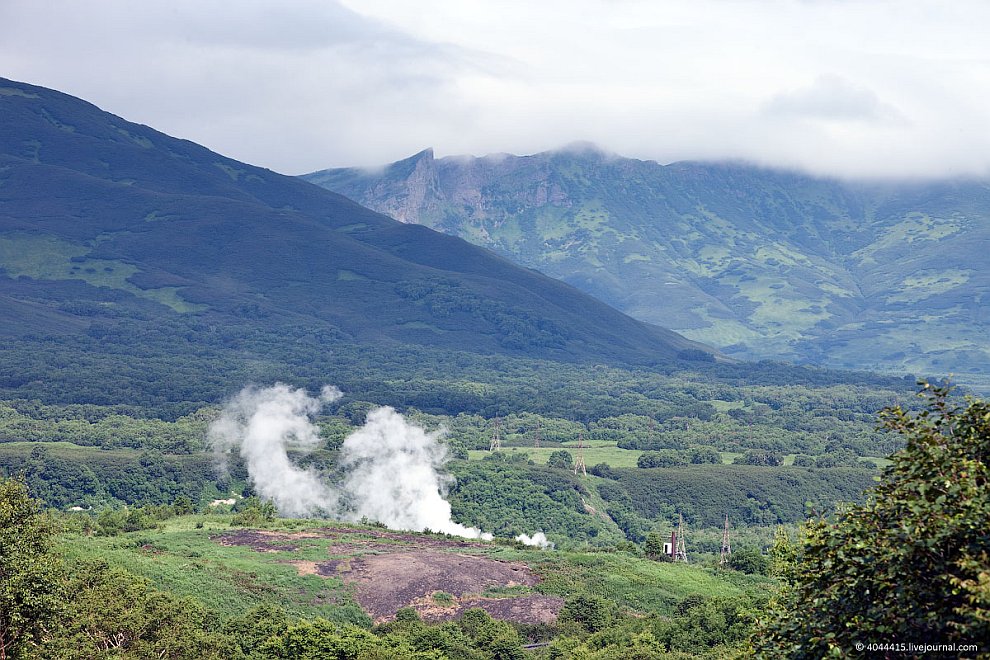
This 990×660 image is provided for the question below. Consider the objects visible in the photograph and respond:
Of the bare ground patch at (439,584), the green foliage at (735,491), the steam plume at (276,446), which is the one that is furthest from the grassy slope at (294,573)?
the green foliage at (735,491)

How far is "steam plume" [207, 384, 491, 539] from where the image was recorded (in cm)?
12275

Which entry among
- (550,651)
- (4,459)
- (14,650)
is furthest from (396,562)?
(4,459)

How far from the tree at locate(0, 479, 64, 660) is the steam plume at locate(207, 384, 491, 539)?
79.3 meters

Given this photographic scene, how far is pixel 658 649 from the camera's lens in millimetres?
59812

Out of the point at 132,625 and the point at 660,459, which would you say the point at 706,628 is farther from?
the point at 660,459

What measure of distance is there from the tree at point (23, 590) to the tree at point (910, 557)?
68.6 ft

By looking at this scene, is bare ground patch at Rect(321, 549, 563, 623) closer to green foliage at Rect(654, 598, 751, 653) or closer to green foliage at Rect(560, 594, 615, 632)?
green foliage at Rect(560, 594, 615, 632)

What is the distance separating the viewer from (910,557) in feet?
66.3

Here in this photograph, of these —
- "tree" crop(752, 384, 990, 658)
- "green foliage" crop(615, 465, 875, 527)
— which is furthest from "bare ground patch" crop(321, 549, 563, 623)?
"green foliage" crop(615, 465, 875, 527)

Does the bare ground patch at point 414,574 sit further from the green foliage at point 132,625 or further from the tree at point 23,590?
the tree at point 23,590

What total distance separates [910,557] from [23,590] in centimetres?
2432

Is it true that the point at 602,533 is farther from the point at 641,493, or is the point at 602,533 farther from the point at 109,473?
the point at 109,473

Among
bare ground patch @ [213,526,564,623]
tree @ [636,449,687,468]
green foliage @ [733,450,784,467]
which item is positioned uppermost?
bare ground patch @ [213,526,564,623]

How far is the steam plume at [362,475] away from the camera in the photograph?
123 meters
